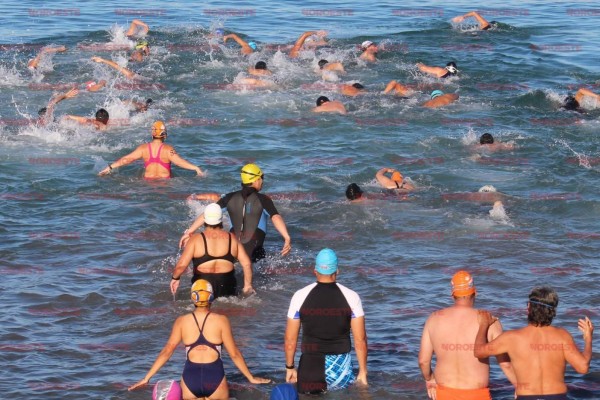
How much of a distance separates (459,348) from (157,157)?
10.3 metres

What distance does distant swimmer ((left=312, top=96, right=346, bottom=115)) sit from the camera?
76.5ft

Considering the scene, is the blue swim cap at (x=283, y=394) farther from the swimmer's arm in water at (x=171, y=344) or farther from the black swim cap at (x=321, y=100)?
the black swim cap at (x=321, y=100)

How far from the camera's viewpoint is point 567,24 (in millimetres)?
37281

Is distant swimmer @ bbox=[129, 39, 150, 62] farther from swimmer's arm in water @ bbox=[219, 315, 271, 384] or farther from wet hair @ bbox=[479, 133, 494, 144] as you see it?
swimmer's arm in water @ bbox=[219, 315, 271, 384]

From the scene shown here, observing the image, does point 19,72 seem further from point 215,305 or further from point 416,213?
point 215,305

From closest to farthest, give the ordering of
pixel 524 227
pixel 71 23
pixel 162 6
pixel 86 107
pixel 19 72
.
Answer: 1. pixel 524 227
2. pixel 86 107
3. pixel 19 72
4. pixel 71 23
5. pixel 162 6

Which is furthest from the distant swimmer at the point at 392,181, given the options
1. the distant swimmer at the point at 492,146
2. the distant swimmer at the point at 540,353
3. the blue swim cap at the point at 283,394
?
the blue swim cap at the point at 283,394

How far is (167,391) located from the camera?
8922 millimetres

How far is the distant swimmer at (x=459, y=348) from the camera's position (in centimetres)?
847

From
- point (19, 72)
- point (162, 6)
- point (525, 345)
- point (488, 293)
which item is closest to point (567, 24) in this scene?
point (162, 6)

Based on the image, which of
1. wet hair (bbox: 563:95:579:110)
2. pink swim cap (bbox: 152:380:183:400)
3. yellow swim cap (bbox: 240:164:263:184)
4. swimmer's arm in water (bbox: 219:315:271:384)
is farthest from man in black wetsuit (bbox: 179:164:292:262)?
wet hair (bbox: 563:95:579:110)

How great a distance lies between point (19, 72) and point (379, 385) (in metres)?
19.6

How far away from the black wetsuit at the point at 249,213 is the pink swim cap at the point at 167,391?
12.9 feet

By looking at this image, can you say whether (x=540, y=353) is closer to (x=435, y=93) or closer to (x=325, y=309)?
(x=325, y=309)
